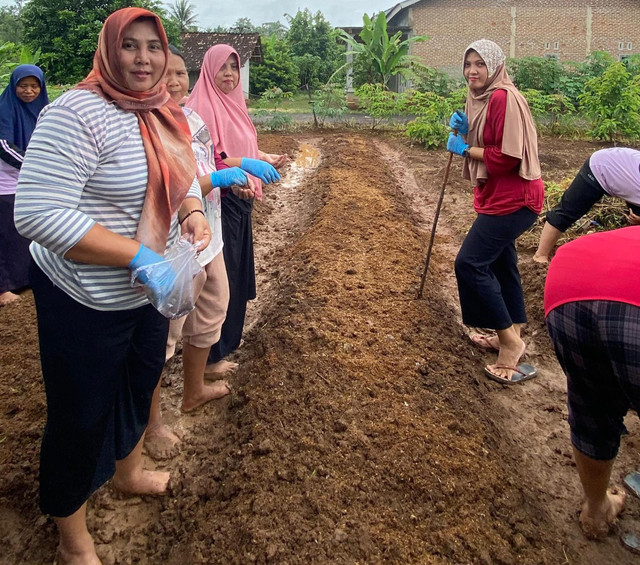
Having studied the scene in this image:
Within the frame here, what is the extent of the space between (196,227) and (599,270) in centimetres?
141

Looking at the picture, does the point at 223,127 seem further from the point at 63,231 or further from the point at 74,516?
the point at 74,516

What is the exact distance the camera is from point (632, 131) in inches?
456

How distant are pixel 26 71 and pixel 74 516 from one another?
374 cm

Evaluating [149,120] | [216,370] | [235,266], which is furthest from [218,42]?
[149,120]

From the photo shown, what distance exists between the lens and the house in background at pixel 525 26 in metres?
21.7

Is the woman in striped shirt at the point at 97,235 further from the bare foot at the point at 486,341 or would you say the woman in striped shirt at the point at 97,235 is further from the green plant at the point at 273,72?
the green plant at the point at 273,72

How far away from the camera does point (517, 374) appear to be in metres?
3.23

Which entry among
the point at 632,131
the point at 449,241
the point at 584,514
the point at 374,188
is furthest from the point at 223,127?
the point at 632,131

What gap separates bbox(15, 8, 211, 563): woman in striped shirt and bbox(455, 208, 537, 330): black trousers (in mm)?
1783

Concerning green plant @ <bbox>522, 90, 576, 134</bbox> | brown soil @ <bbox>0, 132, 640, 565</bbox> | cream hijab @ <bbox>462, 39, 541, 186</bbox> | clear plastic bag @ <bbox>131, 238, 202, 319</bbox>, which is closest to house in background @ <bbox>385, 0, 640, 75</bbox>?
green plant @ <bbox>522, 90, 576, 134</bbox>

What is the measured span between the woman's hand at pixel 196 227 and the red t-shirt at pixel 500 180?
1650 millimetres

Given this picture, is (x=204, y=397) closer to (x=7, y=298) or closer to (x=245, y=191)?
(x=245, y=191)

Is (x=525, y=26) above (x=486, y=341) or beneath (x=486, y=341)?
above

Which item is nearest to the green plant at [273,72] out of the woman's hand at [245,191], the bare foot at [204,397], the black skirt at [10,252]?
the black skirt at [10,252]
